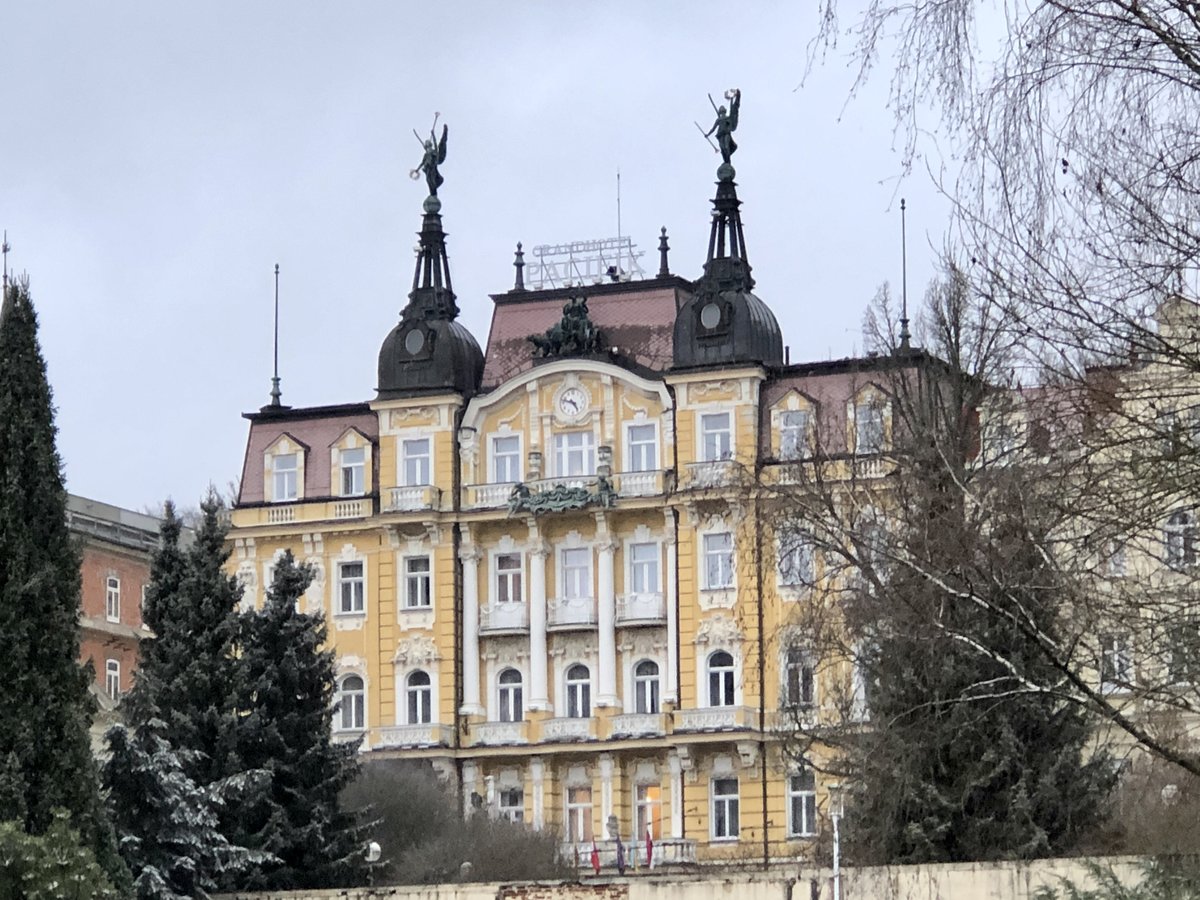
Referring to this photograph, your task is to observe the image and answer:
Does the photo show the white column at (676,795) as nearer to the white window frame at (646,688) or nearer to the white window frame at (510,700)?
the white window frame at (646,688)

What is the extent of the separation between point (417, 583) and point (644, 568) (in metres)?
6.55

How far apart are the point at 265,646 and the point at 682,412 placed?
24100 mm

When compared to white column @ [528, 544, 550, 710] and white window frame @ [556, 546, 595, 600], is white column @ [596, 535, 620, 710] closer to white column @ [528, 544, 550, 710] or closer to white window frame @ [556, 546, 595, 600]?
white window frame @ [556, 546, 595, 600]

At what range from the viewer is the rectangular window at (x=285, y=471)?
72312mm

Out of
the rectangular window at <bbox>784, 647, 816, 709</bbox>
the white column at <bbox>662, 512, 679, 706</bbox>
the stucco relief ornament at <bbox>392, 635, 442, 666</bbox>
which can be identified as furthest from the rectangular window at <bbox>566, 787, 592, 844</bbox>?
the rectangular window at <bbox>784, 647, 816, 709</bbox>

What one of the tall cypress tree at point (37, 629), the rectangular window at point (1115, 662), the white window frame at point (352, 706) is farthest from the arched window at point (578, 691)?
the rectangular window at point (1115, 662)

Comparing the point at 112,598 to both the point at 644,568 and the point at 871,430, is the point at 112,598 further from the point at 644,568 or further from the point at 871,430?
the point at 871,430

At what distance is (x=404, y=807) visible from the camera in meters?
57.3

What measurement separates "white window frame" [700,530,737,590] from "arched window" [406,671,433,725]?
8422 millimetres

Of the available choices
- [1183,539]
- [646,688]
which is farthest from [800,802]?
[1183,539]

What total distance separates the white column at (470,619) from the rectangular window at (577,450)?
3.60 meters

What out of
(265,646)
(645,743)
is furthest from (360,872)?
(645,743)

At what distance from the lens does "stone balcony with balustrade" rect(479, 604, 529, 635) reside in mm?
69375

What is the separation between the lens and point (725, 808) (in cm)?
6669
